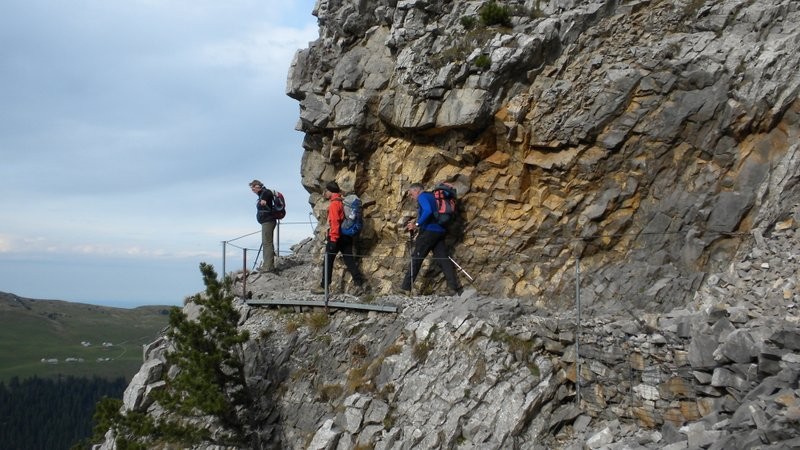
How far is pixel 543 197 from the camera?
1730 cm

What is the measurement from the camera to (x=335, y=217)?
1862 centimetres

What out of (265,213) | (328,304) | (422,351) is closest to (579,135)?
(422,351)

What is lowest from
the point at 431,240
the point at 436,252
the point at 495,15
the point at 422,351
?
the point at 422,351

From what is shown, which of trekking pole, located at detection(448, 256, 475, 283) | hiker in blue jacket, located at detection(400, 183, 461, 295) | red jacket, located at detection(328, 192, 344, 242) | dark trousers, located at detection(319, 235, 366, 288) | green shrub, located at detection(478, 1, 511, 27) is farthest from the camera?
dark trousers, located at detection(319, 235, 366, 288)

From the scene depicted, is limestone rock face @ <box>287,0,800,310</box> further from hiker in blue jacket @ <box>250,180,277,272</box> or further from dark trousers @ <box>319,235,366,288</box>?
hiker in blue jacket @ <box>250,180,277,272</box>

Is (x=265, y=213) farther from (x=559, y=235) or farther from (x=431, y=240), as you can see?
(x=559, y=235)

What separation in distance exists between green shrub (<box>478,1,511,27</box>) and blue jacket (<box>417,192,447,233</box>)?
556cm

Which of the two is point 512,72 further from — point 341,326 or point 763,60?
point 341,326

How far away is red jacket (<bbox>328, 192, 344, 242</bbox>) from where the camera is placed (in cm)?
1862

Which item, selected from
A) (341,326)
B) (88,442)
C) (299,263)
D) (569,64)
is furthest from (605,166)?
(88,442)

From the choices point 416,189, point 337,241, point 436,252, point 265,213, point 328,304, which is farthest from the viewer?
point 265,213

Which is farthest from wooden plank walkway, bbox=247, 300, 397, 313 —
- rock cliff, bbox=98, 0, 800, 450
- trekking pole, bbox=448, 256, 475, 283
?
trekking pole, bbox=448, 256, 475, 283

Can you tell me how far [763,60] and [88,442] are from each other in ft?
61.4

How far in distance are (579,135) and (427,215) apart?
4427 mm
